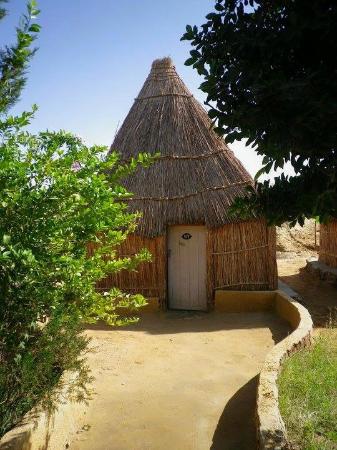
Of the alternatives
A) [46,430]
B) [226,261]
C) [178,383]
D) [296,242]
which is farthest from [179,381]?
[296,242]

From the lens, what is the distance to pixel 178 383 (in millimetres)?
5887

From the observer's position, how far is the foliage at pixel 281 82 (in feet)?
8.02

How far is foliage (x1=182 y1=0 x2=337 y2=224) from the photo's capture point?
8.02 ft

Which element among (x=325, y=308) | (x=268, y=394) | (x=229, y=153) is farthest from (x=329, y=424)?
(x=229, y=153)

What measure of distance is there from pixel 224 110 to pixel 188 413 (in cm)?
385

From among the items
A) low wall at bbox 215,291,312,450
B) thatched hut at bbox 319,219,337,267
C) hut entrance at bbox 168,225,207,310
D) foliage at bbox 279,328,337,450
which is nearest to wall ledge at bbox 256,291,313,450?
low wall at bbox 215,291,312,450

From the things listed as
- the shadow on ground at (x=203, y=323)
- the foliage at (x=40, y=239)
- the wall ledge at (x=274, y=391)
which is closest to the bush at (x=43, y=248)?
the foliage at (x=40, y=239)

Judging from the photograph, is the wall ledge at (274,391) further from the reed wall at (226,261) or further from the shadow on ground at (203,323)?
the reed wall at (226,261)

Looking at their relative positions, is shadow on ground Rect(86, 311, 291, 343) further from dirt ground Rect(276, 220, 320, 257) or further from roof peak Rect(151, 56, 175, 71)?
dirt ground Rect(276, 220, 320, 257)

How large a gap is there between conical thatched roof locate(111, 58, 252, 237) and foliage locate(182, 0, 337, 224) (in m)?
6.78

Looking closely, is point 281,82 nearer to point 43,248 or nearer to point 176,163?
point 43,248

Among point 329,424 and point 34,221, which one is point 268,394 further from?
point 34,221

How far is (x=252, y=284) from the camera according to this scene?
33.2ft

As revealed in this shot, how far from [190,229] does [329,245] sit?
704cm
